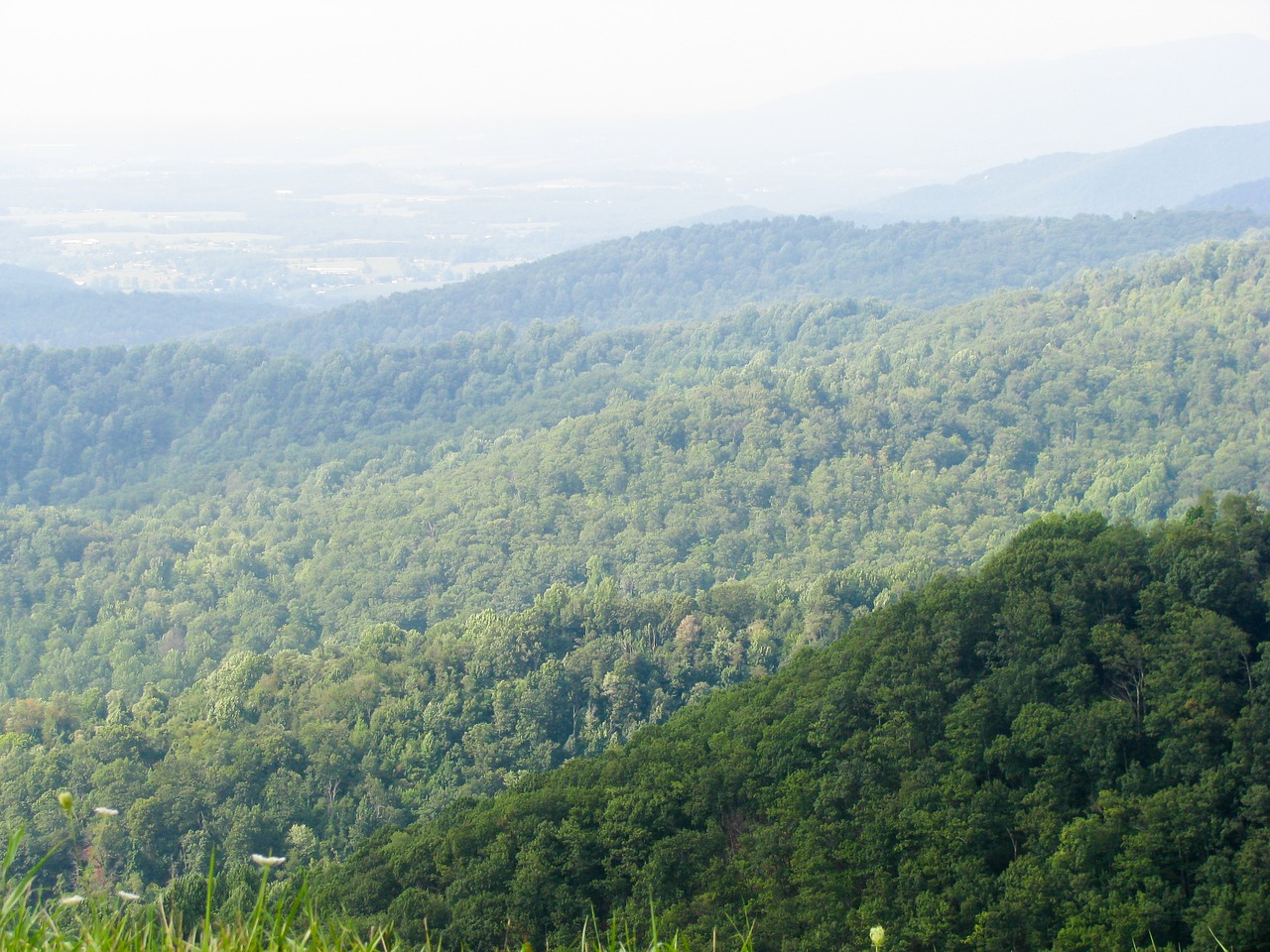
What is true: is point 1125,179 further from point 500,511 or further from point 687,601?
point 687,601

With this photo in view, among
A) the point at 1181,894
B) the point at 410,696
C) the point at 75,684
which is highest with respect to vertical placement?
the point at 1181,894

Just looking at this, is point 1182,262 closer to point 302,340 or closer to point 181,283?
point 302,340

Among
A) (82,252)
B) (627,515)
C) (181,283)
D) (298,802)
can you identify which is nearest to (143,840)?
(298,802)

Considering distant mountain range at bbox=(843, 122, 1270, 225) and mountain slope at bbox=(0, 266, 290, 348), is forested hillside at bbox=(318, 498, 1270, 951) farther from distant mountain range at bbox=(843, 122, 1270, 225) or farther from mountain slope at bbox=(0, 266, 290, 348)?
distant mountain range at bbox=(843, 122, 1270, 225)

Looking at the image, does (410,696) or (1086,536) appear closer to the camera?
(1086,536)

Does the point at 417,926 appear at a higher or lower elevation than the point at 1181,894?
lower

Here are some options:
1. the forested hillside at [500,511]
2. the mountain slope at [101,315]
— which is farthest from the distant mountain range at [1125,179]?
the forested hillside at [500,511]

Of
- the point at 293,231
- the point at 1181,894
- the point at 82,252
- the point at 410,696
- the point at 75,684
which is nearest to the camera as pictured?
the point at 1181,894

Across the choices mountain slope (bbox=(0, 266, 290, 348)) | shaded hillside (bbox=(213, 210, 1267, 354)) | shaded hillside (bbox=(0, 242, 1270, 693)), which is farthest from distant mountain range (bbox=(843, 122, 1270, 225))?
shaded hillside (bbox=(0, 242, 1270, 693))
